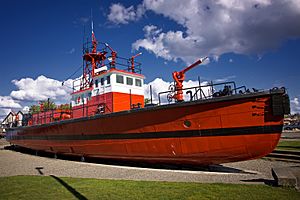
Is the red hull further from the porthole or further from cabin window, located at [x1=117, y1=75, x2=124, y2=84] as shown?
cabin window, located at [x1=117, y1=75, x2=124, y2=84]

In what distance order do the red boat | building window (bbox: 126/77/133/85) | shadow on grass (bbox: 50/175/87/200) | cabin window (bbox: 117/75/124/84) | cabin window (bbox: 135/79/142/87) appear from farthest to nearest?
cabin window (bbox: 135/79/142/87) → building window (bbox: 126/77/133/85) → cabin window (bbox: 117/75/124/84) → the red boat → shadow on grass (bbox: 50/175/87/200)

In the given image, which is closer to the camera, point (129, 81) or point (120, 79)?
point (120, 79)

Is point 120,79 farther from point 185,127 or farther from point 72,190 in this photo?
point 72,190

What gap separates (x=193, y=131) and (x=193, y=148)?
58 centimetres

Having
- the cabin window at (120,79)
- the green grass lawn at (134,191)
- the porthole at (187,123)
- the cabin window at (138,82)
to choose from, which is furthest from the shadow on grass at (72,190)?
the cabin window at (138,82)

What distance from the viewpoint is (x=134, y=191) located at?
525 cm

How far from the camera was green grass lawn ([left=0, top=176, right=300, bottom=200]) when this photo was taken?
4.77 metres

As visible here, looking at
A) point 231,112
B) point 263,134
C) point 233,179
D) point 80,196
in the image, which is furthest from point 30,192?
point 263,134

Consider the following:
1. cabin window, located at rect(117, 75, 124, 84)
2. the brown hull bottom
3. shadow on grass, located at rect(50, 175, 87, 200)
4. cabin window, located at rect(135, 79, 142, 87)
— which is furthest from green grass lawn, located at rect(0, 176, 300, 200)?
cabin window, located at rect(135, 79, 142, 87)

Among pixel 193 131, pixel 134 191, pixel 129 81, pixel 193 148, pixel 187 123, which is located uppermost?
pixel 129 81

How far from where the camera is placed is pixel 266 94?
6.57 meters

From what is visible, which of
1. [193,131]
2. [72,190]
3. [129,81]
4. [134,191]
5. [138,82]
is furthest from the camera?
[138,82]

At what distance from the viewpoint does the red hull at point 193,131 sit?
671 cm

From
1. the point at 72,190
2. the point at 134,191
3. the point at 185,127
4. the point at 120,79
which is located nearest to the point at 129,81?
the point at 120,79
